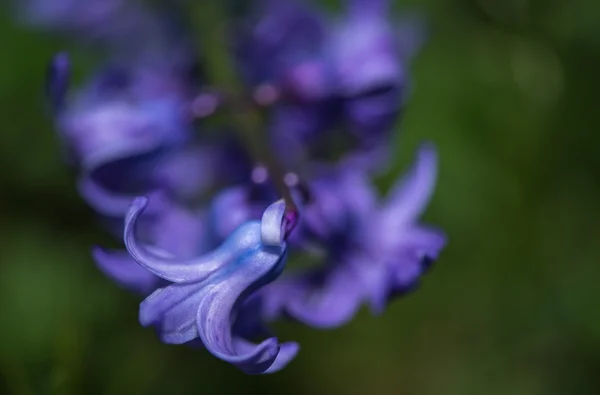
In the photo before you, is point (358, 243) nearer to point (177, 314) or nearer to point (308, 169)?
point (308, 169)

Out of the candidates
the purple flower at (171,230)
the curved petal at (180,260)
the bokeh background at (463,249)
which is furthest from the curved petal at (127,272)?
the bokeh background at (463,249)

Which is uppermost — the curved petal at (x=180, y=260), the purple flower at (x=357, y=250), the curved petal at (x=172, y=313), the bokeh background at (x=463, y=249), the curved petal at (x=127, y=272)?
the curved petal at (x=180, y=260)

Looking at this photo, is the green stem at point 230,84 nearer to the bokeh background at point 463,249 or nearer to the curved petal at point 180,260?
the curved petal at point 180,260

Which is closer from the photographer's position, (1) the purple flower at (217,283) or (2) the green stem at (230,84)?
(1) the purple flower at (217,283)

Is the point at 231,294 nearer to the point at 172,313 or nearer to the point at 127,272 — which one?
the point at 172,313

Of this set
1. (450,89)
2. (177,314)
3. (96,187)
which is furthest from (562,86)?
(177,314)
